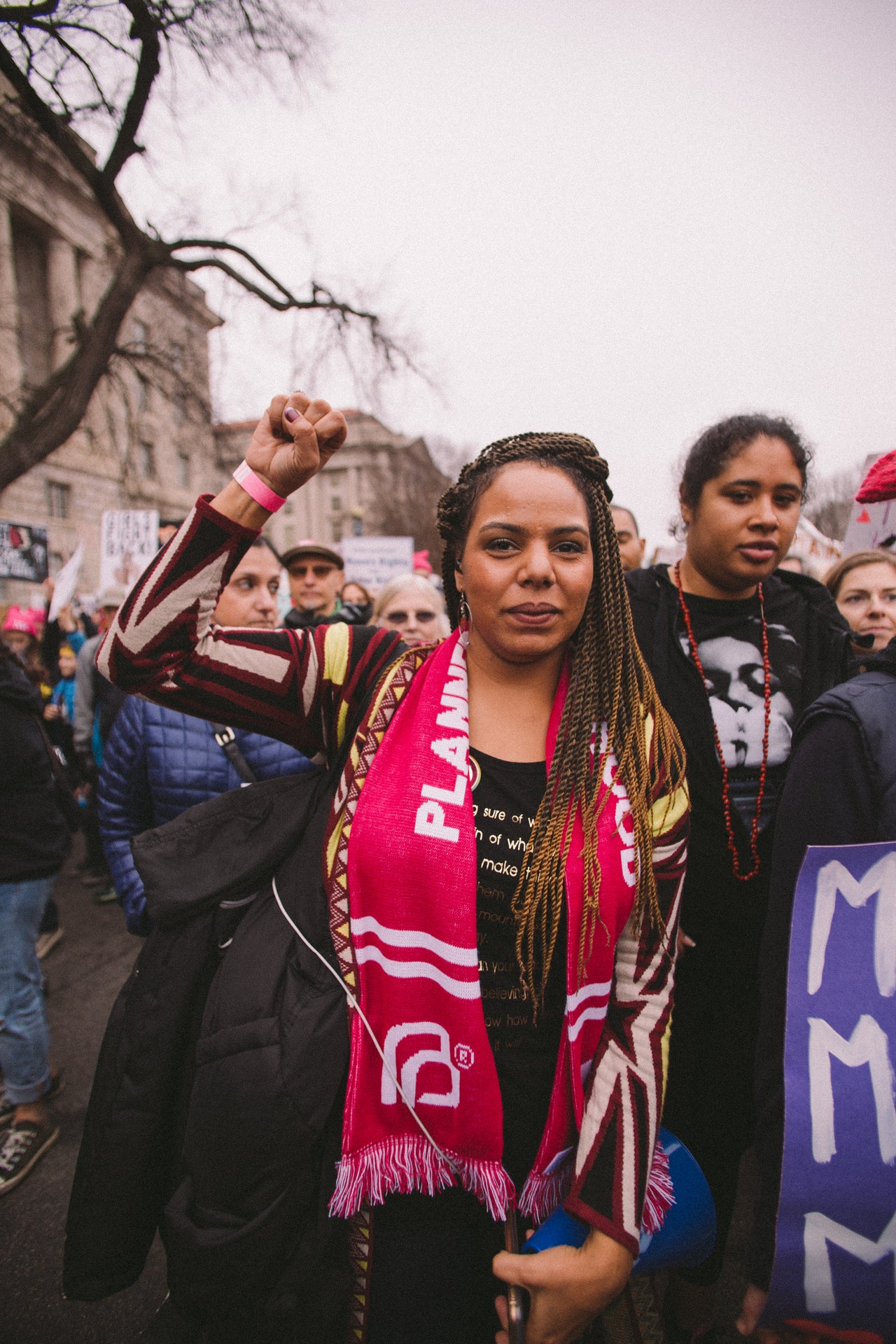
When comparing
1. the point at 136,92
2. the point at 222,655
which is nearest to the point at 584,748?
the point at 222,655

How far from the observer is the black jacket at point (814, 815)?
111cm

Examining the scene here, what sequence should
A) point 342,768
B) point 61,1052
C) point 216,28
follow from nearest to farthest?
1. point 342,768
2. point 61,1052
3. point 216,28

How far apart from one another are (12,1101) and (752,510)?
339cm

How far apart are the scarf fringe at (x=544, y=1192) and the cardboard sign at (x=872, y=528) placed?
2.83 m

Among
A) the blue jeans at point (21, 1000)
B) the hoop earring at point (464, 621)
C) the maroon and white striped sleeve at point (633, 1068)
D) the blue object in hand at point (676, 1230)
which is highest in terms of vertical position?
the hoop earring at point (464, 621)

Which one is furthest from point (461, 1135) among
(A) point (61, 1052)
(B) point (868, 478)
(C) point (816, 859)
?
(A) point (61, 1052)

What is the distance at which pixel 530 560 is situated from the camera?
A: 1.18 metres

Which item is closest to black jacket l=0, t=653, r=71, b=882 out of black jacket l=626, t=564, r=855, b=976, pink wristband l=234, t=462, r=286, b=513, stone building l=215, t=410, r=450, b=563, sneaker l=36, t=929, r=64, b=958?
sneaker l=36, t=929, r=64, b=958

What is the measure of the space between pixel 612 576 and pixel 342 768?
0.70 metres

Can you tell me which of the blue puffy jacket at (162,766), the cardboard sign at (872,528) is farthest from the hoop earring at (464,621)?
the cardboard sign at (872,528)

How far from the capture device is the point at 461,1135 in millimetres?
1147

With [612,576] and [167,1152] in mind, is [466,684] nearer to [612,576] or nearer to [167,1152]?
[612,576]

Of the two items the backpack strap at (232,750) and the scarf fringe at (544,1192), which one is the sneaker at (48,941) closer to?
the backpack strap at (232,750)

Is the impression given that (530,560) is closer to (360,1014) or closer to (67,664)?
(360,1014)
